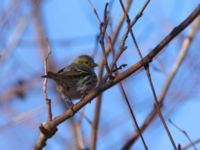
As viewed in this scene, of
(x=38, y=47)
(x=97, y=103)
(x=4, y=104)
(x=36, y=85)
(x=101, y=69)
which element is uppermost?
(x=38, y=47)

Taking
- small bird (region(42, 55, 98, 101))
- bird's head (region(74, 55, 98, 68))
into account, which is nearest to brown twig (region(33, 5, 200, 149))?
small bird (region(42, 55, 98, 101))

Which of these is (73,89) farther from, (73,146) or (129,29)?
(129,29)

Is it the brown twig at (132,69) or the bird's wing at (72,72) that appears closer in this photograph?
the brown twig at (132,69)

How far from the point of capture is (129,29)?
6.54 feet

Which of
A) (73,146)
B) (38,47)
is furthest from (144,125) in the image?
(38,47)

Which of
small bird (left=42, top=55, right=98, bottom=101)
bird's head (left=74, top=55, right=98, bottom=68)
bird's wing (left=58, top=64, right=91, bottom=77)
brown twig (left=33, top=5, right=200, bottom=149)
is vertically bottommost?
brown twig (left=33, top=5, right=200, bottom=149)

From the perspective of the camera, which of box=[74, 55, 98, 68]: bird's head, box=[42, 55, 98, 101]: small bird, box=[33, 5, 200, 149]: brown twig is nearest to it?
box=[33, 5, 200, 149]: brown twig

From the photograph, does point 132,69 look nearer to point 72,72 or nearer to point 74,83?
point 74,83

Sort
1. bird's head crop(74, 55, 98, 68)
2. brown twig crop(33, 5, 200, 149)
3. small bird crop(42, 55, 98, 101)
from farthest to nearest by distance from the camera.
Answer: bird's head crop(74, 55, 98, 68)
small bird crop(42, 55, 98, 101)
brown twig crop(33, 5, 200, 149)

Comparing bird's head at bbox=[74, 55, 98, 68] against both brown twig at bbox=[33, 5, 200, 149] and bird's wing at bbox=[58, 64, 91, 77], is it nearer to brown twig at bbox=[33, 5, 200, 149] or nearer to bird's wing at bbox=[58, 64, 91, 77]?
bird's wing at bbox=[58, 64, 91, 77]

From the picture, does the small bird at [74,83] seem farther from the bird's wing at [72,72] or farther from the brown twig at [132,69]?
the brown twig at [132,69]

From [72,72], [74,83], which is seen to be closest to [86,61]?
[72,72]

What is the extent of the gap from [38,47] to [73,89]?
152 inches

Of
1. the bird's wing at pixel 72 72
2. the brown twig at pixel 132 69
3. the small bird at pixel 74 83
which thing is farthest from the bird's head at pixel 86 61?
the brown twig at pixel 132 69
